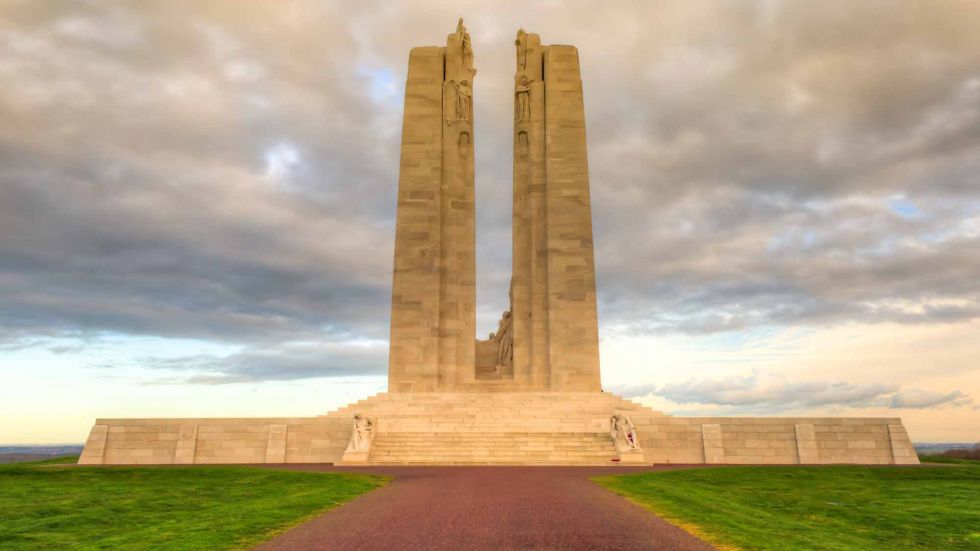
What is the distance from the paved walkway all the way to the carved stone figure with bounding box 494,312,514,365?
2554 cm

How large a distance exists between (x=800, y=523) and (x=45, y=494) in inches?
680

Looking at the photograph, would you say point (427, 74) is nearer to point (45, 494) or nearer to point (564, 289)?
point (564, 289)

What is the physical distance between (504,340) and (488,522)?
106 feet

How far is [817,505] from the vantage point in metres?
14.9

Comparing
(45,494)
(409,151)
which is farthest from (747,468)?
(409,151)

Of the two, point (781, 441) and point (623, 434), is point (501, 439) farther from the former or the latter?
point (781, 441)

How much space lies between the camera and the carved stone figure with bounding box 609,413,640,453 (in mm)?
26891

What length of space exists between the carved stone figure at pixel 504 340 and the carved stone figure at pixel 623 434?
48.4 feet

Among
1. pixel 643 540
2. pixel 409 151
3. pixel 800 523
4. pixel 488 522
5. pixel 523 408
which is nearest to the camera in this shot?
pixel 643 540

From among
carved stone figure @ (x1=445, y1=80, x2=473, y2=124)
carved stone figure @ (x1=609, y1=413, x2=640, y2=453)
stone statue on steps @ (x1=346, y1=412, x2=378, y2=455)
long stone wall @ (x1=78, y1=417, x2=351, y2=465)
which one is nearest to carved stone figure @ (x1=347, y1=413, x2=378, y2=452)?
stone statue on steps @ (x1=346, y1=412, x2=378, y2=455)

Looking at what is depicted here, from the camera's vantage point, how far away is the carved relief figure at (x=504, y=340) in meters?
42.5

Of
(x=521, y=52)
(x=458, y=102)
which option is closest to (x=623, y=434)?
(x=458, y=102)

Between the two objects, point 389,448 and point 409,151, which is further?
point 409,151

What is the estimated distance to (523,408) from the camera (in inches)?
1296
